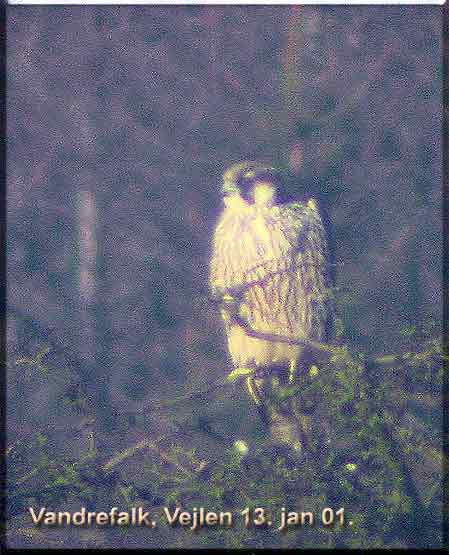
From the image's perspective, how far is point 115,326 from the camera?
3115mm

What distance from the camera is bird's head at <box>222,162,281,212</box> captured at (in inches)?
126

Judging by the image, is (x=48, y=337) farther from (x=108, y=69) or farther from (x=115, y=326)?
(x=108, y=69)

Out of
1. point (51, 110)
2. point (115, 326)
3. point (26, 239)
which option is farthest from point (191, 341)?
point (51, 110)

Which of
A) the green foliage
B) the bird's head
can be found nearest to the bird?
the bird's head

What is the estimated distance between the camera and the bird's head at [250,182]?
3.19m

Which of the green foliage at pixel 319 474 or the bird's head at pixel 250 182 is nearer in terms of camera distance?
the green foliage at pixel 319 474

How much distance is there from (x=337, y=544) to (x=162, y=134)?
1.20 metres

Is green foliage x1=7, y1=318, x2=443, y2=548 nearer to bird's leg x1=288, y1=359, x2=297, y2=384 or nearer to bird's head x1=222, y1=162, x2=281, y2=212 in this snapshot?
bird's leg x1=288, y1=359, x2=297, y2=384

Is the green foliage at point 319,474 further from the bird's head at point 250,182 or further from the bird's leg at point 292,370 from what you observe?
the bird's head at point 250,182

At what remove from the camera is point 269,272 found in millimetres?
3291

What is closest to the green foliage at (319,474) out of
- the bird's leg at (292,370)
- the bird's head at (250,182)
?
the bird's leg at (292,370)

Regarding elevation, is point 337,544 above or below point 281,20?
below

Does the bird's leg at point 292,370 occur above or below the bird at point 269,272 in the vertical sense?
below

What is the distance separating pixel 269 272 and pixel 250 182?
268mm
